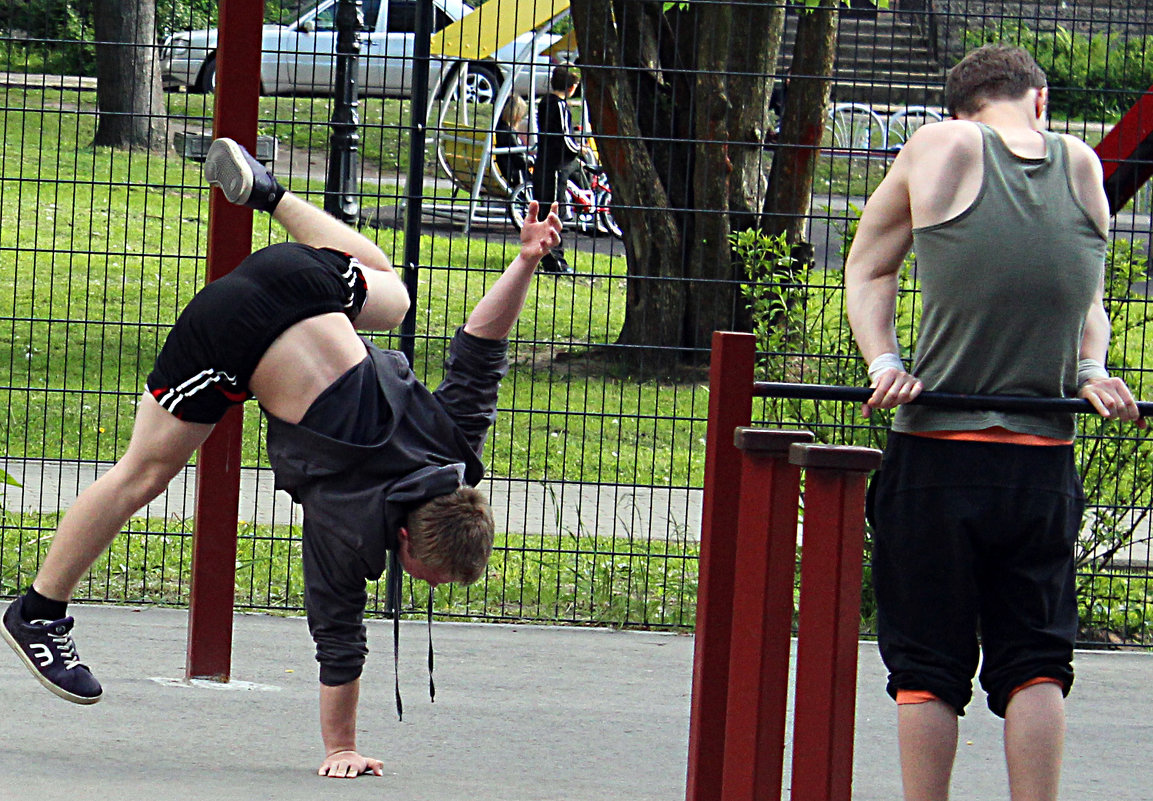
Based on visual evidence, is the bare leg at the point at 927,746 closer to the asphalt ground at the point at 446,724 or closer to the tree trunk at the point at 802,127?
the asphalt ground at the point at 446,724

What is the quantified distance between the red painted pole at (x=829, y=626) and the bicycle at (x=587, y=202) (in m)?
2.96

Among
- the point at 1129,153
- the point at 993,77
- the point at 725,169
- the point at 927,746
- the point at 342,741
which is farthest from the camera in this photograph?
the point at 725,169

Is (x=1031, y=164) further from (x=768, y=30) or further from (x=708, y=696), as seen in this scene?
(x=768, y=30)

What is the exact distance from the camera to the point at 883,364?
350cm

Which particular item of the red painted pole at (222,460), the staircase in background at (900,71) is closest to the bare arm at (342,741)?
the red painted pole at (222,460)

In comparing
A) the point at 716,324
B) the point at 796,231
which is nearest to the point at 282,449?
the point at 716,324

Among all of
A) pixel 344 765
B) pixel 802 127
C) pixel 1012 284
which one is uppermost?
pixel 802 127

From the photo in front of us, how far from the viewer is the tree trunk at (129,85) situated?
5.98m

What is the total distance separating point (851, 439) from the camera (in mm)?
6367

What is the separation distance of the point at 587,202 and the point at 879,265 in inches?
119

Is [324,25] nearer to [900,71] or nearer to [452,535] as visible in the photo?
[900,71]

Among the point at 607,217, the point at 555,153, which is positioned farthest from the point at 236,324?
the point at 607,217

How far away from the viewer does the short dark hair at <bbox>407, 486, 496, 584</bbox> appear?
13.2ft

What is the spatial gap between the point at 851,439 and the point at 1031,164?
3.00 metres
